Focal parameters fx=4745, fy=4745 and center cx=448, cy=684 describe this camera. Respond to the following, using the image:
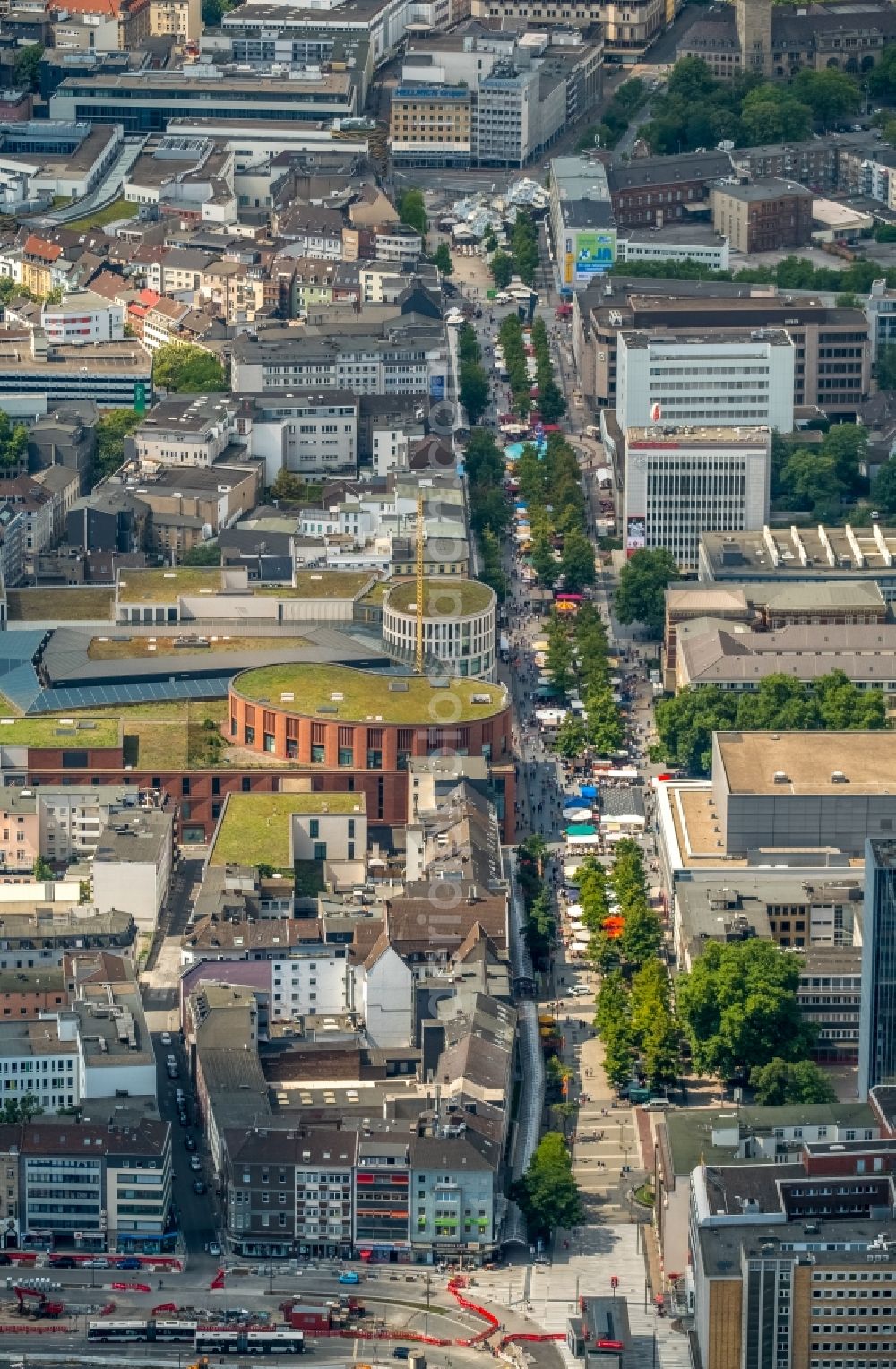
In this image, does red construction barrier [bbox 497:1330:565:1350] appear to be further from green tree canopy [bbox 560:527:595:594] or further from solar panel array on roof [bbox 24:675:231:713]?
green tree canopy [bbox 560:527:595:594]

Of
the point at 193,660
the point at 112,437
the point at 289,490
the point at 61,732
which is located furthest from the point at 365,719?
the point at 112,437

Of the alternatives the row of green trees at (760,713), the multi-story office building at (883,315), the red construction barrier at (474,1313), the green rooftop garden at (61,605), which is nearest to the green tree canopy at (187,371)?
the green rooftop garden at (61,605)

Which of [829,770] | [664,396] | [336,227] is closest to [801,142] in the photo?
[336,227]

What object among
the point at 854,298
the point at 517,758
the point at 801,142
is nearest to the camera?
the point at 517,758

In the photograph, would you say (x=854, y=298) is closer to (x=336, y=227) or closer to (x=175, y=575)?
(x=336, y=227)

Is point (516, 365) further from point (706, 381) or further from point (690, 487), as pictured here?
point (690, 487)

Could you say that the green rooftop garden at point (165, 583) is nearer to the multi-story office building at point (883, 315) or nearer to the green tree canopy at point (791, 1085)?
the green tree canopy at point (791, 1085)

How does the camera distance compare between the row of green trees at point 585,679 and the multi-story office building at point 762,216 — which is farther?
the multi-story office building at point 762,216
